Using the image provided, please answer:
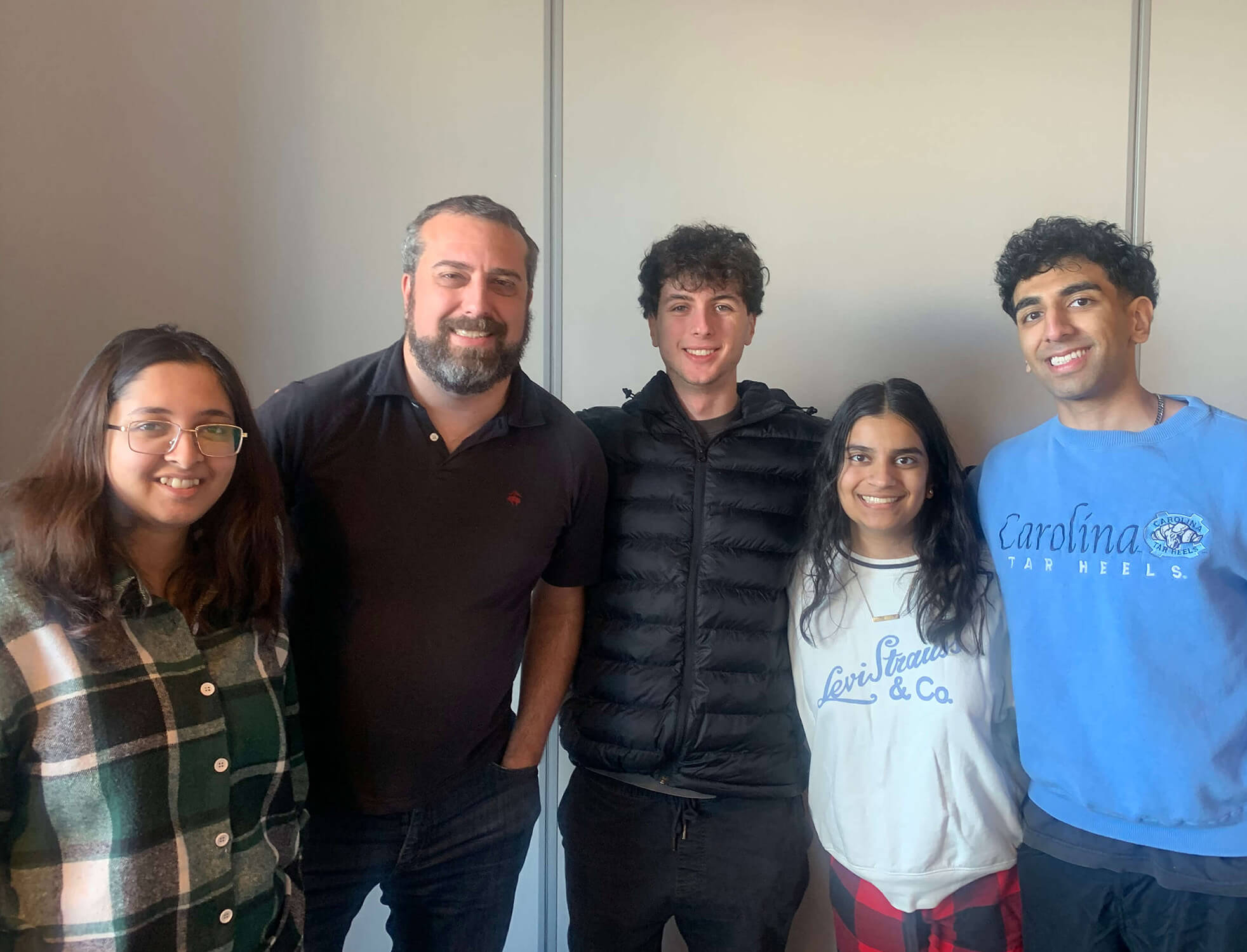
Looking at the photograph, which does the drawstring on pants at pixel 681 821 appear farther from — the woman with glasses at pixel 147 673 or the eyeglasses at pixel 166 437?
the eyeglasses at pixel 166 437

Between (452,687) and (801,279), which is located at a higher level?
(801,279)

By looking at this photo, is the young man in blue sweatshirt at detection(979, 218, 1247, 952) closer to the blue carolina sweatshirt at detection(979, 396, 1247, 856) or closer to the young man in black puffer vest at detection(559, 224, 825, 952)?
the blue carolina sweatshirt at detection(979, 396, 1247, 856)

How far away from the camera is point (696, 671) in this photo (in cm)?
153

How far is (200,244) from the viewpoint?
1.92 meters

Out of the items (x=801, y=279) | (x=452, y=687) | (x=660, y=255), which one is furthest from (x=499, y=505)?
(x=801, y=279)

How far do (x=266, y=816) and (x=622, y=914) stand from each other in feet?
2.65

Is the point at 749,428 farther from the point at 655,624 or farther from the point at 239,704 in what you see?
the point at 239,704

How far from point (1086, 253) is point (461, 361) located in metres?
1.21

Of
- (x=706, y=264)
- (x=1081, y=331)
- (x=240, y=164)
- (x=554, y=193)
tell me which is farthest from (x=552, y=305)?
(x=1081, y=331)

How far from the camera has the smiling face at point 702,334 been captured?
1.60 m

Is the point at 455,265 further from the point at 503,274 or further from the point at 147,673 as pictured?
the point at 147,673

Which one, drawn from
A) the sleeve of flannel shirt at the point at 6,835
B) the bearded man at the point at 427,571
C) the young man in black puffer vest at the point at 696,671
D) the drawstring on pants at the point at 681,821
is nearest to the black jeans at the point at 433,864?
the bearded man at the point at 427,571

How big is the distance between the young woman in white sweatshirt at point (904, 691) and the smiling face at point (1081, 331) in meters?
0.25

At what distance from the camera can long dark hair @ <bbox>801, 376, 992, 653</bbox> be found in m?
1.47
